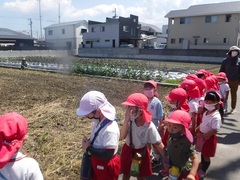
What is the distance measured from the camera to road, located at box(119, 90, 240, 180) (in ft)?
11.5

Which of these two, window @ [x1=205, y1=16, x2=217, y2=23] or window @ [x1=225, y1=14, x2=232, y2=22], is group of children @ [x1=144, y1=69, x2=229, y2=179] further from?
window @ [x1=205, y1=16, x2=217, y2=23]

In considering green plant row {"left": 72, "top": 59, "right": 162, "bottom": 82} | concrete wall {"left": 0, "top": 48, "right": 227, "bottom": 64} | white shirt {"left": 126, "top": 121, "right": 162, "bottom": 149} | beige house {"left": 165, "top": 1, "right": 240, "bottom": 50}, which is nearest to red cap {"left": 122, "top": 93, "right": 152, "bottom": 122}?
white shirt {"left": 126, "top": 121, "right": 162, "bottom": 149}

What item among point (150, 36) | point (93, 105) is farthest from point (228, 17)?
point (93, 105)

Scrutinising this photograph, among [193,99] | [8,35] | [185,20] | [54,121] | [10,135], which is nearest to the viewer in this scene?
[10,135]

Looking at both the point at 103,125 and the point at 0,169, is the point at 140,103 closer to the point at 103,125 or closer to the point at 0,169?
the point at 103,125

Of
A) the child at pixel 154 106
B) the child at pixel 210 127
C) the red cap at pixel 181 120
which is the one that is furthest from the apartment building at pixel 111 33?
the red cap at pixel 181 120

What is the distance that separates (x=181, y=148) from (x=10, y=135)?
1581 mm

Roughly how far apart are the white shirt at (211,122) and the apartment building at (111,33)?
39.6m

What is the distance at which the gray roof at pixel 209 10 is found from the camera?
31.3m

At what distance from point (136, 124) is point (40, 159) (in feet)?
6.43

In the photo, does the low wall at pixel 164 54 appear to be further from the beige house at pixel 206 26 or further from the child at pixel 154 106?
the child at pixel 154 106

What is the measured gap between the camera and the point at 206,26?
3372cm

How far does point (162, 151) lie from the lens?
259cm

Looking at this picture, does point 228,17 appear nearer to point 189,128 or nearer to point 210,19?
point 210,19
